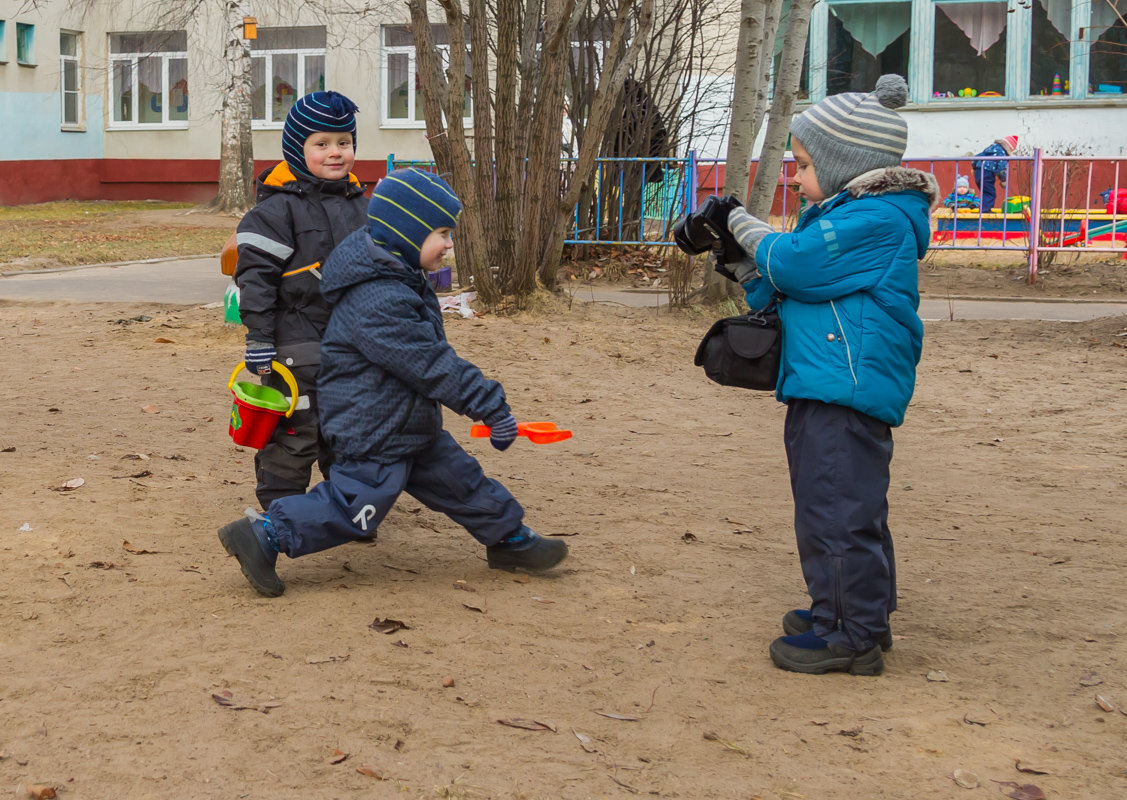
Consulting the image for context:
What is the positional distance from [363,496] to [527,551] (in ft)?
2.06

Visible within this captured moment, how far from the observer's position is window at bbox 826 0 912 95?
1922 cm

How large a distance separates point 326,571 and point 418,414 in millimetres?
710

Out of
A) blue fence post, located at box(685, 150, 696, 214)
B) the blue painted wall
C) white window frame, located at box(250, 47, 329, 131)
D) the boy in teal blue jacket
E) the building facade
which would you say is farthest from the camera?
white window frame, located at box(250, 47, 329, 131)

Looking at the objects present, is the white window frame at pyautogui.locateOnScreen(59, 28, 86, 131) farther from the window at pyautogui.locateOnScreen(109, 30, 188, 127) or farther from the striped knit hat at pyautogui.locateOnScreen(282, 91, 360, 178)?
the striped knit hat at pyautogui.locateOnScreen(282, 91, 360, 178)

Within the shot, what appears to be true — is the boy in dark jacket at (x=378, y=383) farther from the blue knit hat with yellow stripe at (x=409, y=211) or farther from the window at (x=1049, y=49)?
the window at (x=1049, y=49)

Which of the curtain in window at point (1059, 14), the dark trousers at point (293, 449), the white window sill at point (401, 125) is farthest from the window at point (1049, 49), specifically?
the dark trousers at point (293, 449)

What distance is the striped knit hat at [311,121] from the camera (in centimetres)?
399

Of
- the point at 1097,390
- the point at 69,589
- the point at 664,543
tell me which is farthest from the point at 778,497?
the point at 1097,390

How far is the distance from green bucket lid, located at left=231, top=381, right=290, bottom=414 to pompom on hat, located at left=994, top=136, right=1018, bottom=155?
1446cm

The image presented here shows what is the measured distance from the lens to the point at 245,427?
391cm

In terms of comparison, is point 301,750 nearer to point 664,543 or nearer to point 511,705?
point 511,705

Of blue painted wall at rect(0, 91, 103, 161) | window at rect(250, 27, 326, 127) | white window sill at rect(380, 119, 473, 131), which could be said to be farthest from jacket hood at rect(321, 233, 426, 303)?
blue painted wall at rect(0, 91, 103, 161)

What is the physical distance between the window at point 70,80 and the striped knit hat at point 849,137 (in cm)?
2584

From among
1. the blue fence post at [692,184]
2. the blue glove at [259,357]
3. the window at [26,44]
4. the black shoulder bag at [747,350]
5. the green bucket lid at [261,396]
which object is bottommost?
the green bucket lid at [261,396]
